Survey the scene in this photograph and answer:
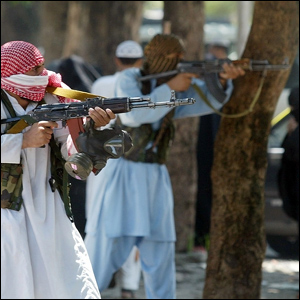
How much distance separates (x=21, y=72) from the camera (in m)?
4.49

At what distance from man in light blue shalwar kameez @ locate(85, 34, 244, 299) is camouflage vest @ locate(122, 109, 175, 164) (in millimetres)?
19

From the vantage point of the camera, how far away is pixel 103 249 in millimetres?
6590

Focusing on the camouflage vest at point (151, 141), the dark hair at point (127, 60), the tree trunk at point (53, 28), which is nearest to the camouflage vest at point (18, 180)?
the camouflage vest at point (151, 141)

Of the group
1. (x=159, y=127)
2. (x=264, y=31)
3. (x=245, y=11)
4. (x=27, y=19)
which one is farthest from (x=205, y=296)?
(x=27, y=19)

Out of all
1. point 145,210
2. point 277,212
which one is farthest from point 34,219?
point 277,212

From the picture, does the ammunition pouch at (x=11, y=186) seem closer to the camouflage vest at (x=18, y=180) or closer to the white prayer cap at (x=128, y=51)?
the camouflage vest at (x=18, y=180)

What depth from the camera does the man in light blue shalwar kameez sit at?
651 centimetres

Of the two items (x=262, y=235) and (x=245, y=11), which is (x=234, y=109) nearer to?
(x=262, y=235)

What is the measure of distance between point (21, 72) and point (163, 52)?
2.18 m

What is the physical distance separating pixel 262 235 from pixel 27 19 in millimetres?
15521

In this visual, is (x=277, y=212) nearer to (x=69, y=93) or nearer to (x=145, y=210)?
(x=145, y=210)

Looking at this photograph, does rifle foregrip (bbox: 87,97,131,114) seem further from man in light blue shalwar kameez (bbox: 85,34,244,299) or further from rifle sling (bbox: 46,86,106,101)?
man in light blue shalwar kameez (bbox: 85,34,244,299)

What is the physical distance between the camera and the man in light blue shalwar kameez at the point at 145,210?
6.51 metres

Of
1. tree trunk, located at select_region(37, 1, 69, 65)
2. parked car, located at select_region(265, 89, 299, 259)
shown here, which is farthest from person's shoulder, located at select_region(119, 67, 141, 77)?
tree trunk, located at select_region(37, 1, 69, 65)
